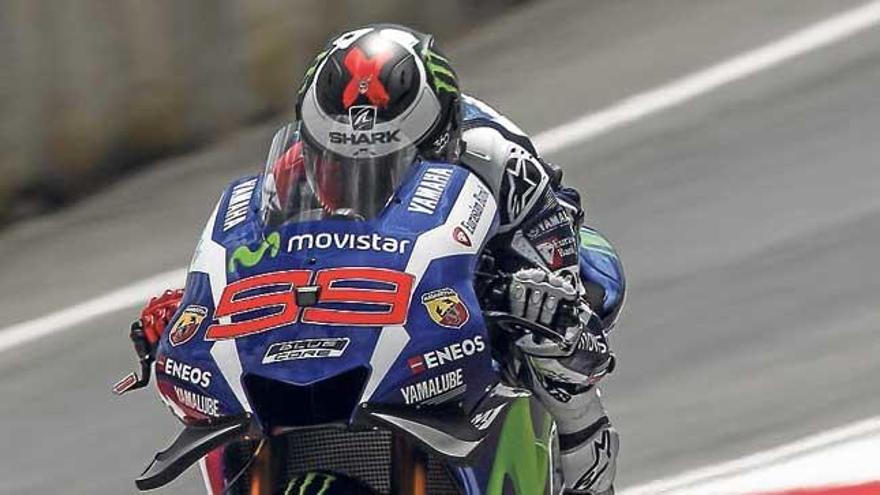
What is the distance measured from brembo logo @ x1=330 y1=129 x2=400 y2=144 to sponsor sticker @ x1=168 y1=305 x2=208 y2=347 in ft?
1.59

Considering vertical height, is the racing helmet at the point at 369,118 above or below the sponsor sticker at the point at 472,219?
above

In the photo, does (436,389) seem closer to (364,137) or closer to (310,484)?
(310,484)

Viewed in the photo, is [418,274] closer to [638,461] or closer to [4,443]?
[638,461]

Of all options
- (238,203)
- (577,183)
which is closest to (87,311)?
(577,183)

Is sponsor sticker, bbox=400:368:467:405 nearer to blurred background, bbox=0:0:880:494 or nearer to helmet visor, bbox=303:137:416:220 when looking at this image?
helmet visor, bbox=303:137:416:220

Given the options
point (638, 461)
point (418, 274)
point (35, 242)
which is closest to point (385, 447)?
point (418, 274)

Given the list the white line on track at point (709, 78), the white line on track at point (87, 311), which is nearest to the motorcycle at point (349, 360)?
the white line on track at point (87, 311)

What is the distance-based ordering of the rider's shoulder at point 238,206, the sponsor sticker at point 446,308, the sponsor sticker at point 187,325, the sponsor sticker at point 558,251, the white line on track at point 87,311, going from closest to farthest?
the sponsor sticker at point 446,308, the sponsor sticker at point 187,325, the rider's shoulder at point 238,206, the sponsor sticker at point 558,251, the white line on track at point 87,311

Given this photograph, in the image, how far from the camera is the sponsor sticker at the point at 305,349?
4.30 meters

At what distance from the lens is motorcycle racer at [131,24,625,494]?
4.68 meters

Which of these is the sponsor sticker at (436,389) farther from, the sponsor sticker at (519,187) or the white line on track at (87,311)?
the white line on track at (87,311)

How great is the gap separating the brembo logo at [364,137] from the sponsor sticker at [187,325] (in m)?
0.49

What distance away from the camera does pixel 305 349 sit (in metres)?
4.32

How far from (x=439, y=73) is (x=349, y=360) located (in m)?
0.90
